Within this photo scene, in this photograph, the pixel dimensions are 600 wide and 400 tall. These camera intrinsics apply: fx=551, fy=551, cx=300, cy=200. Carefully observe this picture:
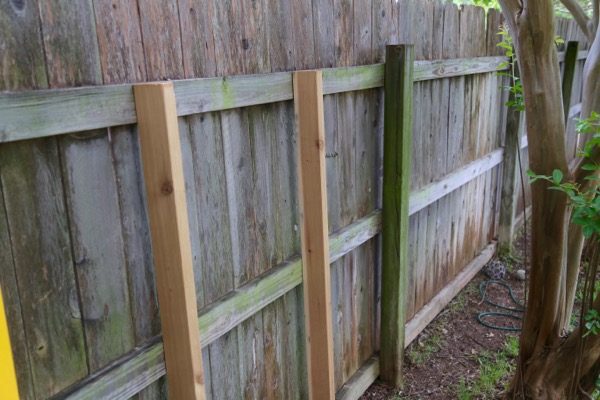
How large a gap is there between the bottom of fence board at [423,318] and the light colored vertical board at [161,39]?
6.74 ft

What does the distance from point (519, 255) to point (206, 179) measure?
448 centimetres

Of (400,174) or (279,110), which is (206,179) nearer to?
(279,110)

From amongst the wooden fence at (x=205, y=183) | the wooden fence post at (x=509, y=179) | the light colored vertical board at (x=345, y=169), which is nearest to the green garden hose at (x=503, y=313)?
the wooden fence post at (x=509, y=179)

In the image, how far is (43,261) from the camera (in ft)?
4.75

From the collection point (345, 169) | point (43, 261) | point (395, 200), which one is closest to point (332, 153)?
point (345, 169)

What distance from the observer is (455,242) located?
4.55 m

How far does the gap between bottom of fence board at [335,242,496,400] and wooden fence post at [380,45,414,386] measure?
128 mm

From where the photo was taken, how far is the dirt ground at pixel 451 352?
132 inches

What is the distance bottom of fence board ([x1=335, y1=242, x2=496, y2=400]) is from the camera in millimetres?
3152

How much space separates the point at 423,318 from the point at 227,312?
7.34ft

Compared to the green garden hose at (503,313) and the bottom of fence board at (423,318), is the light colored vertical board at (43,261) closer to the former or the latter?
the bottom of fence board at (423,318)

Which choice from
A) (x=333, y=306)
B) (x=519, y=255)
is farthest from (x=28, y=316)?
(x=519, y=255)

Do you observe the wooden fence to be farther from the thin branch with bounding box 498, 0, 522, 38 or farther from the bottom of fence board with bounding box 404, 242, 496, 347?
the thin branch with bounding box 498, 0, 522, 38

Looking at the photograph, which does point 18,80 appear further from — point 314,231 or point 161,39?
point 314,231
